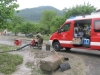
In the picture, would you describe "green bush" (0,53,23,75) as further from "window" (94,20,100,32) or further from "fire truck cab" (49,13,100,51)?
"window" (94,20,100,32)

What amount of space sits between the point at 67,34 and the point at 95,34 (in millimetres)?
2372

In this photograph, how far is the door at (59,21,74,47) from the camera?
14.0 m

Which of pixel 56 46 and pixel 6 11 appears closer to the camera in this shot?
pixel 6 11

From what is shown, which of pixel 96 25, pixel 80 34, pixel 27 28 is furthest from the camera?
pixel 27 28

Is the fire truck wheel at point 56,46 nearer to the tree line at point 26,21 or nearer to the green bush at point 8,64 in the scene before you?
the tree line at point 26,21

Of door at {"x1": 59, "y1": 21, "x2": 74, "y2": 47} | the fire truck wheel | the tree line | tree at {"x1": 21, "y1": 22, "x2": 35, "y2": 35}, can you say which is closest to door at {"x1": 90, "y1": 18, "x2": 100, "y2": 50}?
door at {"x1": 59, "y1": 21, "x2": 74, "y2": 47}

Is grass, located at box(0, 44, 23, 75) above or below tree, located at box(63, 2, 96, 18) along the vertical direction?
below

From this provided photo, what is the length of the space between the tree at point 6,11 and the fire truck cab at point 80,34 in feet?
16.1

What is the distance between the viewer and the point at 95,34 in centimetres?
1241

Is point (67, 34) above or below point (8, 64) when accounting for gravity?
above

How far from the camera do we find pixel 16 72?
338 inches

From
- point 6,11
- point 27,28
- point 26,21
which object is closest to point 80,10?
point 27,28

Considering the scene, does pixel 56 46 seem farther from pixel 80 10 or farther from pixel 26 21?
pixel 26 21

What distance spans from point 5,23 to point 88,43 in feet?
18.0
